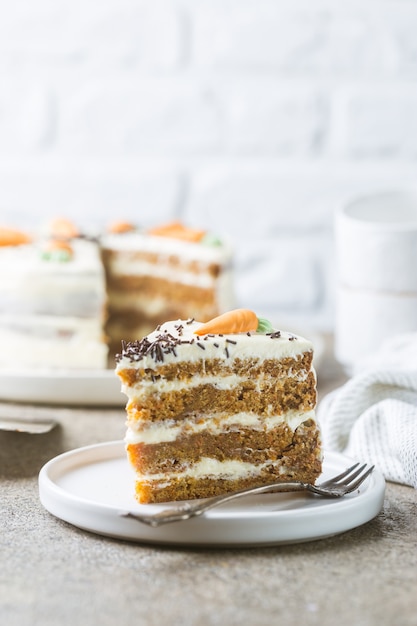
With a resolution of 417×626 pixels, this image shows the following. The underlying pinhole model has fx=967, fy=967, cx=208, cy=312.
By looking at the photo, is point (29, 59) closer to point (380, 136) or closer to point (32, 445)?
point (380, 136)

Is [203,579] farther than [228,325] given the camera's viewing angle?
No

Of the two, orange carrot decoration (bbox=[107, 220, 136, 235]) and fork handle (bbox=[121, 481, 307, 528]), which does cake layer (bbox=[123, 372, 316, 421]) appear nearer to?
fork handle (bbox=[121, 481, 307, 528])

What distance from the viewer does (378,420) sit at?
2018 mm

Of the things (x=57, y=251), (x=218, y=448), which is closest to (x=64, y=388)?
(x=57, y=251)

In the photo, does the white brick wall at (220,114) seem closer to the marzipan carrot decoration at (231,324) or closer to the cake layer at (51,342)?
the cake layer at (51,342)

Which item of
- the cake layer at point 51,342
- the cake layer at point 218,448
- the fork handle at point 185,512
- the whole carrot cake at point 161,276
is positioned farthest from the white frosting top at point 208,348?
the whole carrot cake at point 161,276

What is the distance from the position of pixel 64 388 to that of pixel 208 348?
872 mm

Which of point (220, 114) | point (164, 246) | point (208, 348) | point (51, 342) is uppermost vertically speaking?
point (220, 114)

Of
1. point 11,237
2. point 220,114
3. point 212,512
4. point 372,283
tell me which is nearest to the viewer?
point 212,512

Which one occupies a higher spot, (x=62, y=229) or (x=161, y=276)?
(x=62, y=229)

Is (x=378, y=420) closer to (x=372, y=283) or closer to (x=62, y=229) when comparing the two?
(x=372, y=283)

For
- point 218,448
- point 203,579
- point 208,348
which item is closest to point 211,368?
point 208,348

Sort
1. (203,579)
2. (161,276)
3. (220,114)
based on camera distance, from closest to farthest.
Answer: (203,579), (161,276), (220,114)

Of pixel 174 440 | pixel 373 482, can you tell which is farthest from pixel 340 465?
pixel 174 440
